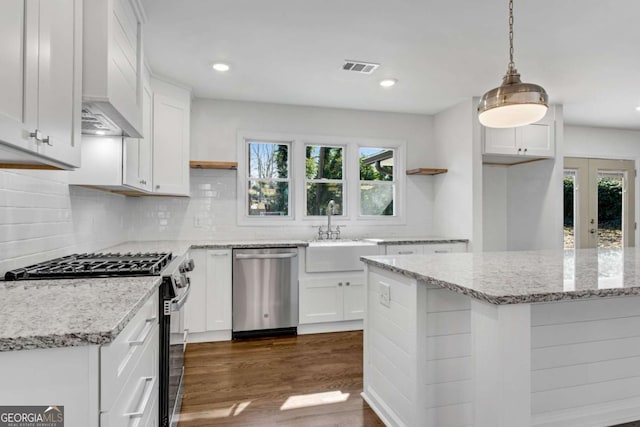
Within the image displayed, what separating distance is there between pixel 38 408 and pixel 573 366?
2.26 meters

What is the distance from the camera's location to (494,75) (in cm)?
348

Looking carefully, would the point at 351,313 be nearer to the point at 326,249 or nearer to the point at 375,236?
the point at 326,249

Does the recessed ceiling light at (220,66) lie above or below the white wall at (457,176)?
above

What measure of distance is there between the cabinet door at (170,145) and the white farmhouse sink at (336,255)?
4.55 feet

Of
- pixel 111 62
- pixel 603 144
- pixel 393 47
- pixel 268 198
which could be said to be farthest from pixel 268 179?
pixel 603 144

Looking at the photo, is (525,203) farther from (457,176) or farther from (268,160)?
(268,160)

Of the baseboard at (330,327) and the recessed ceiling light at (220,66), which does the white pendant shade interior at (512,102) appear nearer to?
the recessed ceiling light at (220,66)

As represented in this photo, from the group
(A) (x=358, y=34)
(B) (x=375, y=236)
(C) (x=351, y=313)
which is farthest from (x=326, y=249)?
(A) (x=358, y=34)

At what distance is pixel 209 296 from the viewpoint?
3559 millimetres

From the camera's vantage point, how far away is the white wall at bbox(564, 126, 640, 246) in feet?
17.6

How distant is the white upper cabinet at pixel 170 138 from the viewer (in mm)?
3424

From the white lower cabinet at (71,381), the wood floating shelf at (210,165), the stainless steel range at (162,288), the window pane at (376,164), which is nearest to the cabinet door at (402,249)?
the window pane at (376,164)

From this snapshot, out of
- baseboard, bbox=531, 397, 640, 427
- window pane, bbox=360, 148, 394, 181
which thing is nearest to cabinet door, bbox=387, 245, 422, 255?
window pane, bbox=360, 148, 394, 181

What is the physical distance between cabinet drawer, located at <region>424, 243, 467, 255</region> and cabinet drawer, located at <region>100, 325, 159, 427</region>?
3067 mm
